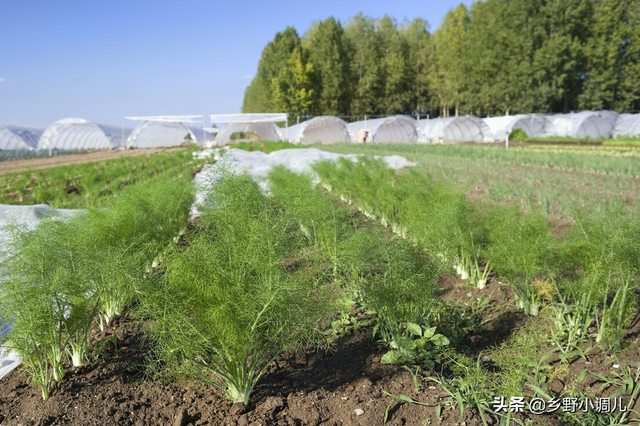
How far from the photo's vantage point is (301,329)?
2258mm

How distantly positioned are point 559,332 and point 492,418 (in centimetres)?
103

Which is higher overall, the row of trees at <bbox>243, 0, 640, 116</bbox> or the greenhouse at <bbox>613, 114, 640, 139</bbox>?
the row of trees at <bbox>243, 0, 640, 116</bbox>

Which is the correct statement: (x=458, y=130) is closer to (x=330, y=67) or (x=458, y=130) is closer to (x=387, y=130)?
(x=387, y=130)

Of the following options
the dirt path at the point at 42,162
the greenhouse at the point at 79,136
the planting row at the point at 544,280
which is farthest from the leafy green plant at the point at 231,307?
the greenhouse at the point at 79,136

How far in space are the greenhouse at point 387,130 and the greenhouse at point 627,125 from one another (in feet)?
38.8

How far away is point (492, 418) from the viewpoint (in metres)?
2.29

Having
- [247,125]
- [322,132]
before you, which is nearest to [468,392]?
[322,132]

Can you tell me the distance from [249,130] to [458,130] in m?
15.5

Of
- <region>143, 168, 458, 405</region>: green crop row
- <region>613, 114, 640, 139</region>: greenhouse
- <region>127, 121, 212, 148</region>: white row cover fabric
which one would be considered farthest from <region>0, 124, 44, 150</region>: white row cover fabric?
<region>613, 114, 640, 139</region>: greenhouse

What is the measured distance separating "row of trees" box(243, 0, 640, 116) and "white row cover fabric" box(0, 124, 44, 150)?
19.2m

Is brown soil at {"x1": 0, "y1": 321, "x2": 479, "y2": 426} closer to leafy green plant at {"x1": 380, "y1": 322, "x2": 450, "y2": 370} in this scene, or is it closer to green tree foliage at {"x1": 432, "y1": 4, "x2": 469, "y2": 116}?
leafy green plant at {"x1": 380, "y1": 322, "x2": 450, "y2": 370}

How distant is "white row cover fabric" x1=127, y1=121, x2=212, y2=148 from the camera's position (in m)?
34.8

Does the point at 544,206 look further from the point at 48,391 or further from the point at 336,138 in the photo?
the point at 336,138

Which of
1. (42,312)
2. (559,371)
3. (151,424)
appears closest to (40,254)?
(42,312)
